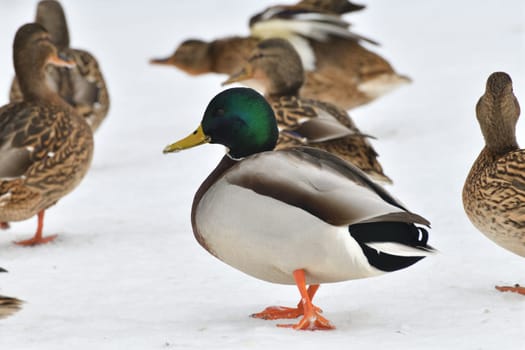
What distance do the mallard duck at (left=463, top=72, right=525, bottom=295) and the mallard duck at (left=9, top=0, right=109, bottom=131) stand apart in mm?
4272

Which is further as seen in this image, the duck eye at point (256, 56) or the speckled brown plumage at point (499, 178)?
the duck eye at point (256, 56)

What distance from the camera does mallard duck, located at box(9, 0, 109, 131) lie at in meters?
8.95

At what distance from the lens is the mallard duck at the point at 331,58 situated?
30.7ft

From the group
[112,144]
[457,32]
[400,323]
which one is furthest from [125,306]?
[457,32]

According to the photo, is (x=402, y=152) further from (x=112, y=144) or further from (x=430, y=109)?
(x=112, y=144)

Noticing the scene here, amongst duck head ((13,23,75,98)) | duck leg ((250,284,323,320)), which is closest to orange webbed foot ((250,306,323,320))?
duck leg ((250,284,323,320))

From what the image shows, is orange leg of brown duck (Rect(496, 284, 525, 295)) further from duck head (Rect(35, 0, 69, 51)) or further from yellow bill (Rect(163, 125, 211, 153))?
duck head (Rect(35, 0, 69, 51))

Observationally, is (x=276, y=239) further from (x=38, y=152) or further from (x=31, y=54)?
(x=31, y=54)

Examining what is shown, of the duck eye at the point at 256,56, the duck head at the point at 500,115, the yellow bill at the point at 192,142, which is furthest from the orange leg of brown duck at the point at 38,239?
the duck head at the point at 500,115

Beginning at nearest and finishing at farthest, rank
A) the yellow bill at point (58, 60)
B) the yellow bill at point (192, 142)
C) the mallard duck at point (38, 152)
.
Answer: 1. the yellow bill at point (192, 142)
2. the mallard duck at point (38, 152)
3. the yellow bill at point (58, 60)

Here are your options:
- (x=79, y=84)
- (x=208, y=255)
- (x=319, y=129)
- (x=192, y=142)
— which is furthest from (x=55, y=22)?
(x=192, y=142)

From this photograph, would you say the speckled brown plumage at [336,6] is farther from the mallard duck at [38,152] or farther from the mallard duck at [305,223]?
the mallard duck at [305,223]

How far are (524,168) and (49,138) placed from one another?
107 inches

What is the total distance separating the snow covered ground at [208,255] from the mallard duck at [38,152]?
0.86ft
